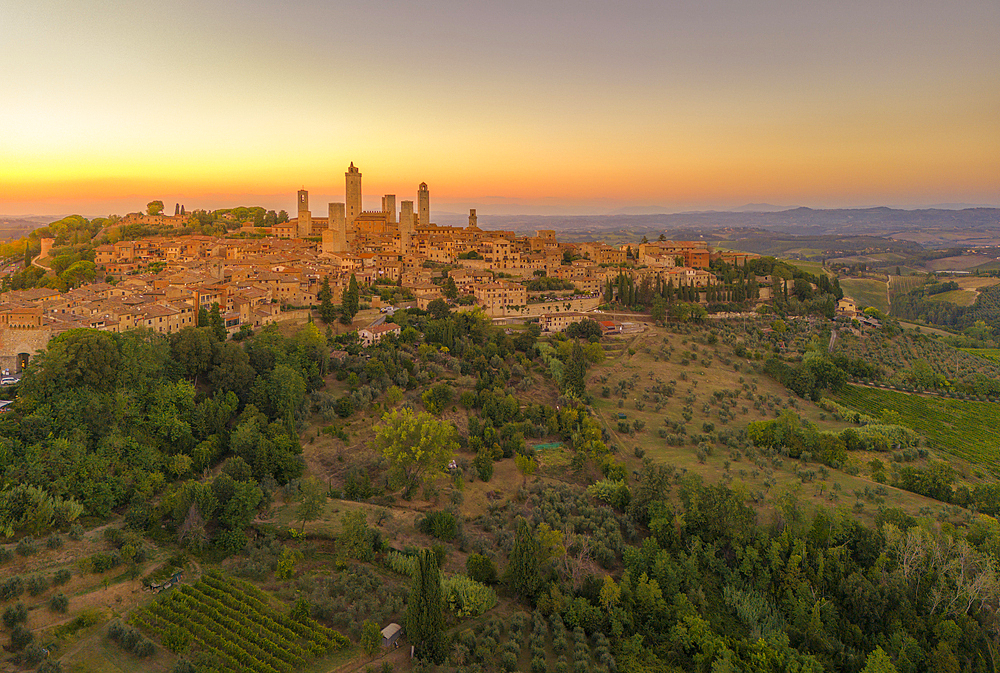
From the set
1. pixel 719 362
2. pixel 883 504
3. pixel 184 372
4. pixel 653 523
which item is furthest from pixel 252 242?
pixel 883 504

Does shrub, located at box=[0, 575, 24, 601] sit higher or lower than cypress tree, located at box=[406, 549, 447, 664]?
higher

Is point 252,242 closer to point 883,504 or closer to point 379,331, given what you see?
point 379,331

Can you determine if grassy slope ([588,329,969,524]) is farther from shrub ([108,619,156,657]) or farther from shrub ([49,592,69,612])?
shrub ([49,592,69,612])

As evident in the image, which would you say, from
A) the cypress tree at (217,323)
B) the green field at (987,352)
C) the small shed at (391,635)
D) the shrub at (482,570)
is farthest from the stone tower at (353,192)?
the green field at (987,352)

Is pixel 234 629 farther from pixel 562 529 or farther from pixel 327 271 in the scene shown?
pixel 327 271

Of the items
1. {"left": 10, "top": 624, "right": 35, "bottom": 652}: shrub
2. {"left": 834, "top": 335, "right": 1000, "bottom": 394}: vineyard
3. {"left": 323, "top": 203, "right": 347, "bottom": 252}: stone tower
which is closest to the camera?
{"left": 10, "top": 624, "right": 35, "bottom": 652}: shrub

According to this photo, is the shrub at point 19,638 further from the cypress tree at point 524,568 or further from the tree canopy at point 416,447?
the cypress tree at point 524,568

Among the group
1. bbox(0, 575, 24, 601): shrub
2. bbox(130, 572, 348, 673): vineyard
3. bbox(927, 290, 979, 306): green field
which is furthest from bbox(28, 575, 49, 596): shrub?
bbox(927, 290, 979, 306): green field
